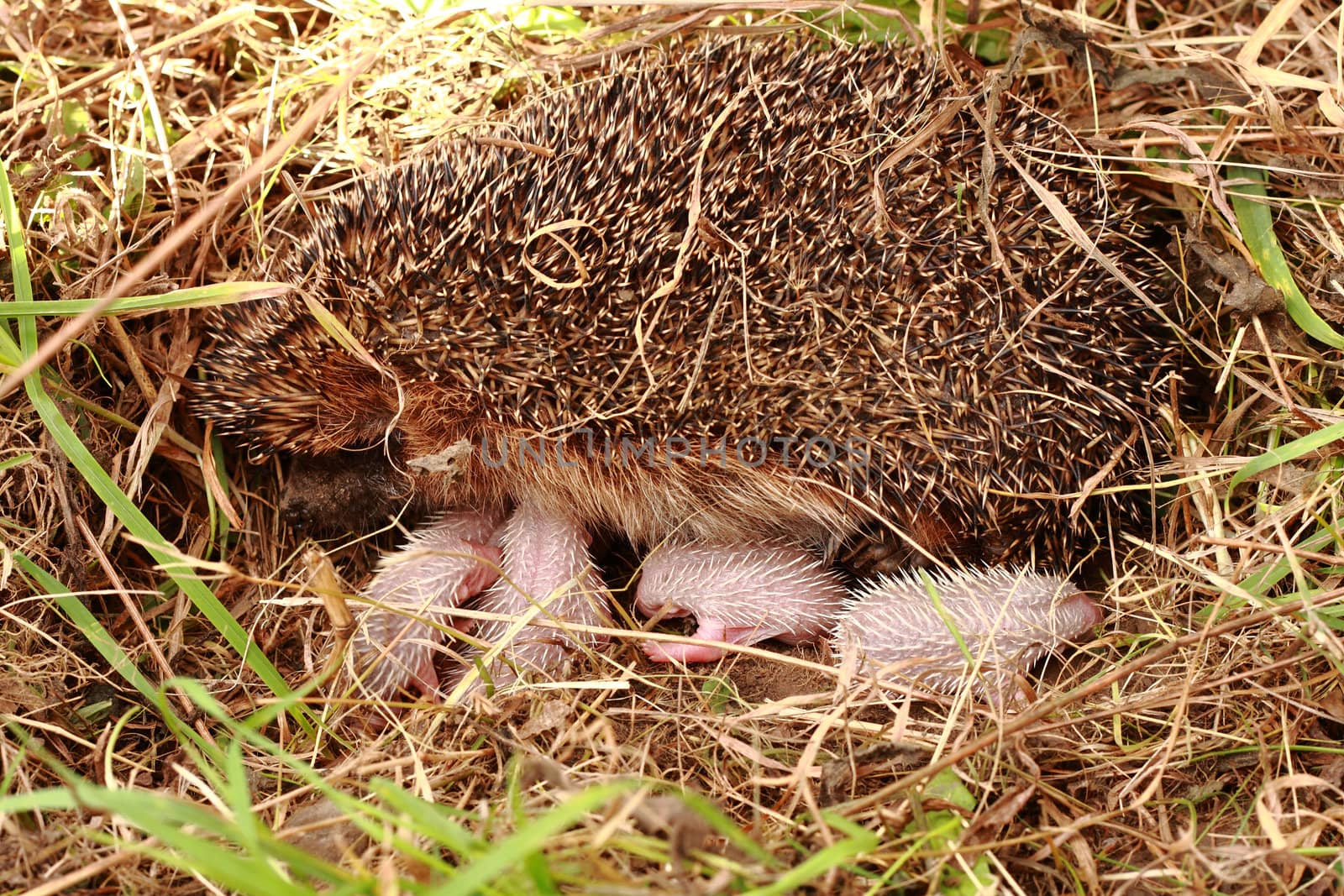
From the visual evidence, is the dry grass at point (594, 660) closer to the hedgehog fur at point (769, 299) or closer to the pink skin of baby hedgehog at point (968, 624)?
the pink skin of baby hedgehog at point (968, 624)

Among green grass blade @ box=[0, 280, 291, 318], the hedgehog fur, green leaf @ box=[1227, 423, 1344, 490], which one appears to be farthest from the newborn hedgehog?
green leaf @ box=[1227, 423, 1344, 490]

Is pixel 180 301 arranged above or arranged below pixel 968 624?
above

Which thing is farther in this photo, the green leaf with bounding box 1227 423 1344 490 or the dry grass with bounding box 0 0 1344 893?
the green leaf with bounding box 1227 423 1344 490

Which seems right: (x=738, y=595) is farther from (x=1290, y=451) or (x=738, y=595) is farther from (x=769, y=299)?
(x=1290, y=451)

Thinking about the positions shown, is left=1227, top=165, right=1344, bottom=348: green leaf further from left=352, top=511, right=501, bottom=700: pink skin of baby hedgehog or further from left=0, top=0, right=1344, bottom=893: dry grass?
left=352, top=511, right=501, bottom=700: pink skin of baby hedgehog

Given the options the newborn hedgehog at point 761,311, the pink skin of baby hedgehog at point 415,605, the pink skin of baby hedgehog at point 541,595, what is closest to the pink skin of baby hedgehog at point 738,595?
the newborn hedgehog at point 761,311

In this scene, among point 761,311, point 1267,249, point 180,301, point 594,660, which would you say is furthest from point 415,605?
point 1267,249
